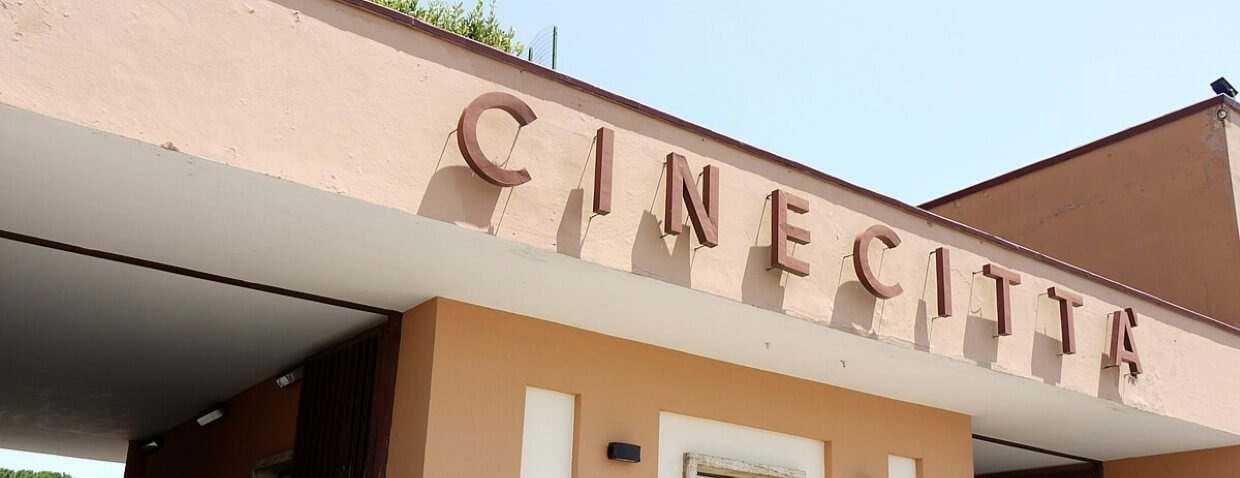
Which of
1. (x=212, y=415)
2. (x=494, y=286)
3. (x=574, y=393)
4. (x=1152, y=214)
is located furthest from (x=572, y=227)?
(x=1152, y=214)

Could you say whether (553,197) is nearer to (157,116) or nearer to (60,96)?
(157,116)

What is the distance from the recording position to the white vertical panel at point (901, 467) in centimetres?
886

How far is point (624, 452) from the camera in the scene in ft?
23.0

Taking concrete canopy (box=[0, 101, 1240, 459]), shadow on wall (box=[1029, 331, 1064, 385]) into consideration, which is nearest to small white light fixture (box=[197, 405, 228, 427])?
concrete canopy (box=[0, 101, 1240, 459])

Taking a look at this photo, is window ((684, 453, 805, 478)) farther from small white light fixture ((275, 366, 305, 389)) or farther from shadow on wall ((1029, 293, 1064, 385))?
small white light fixture ((275, 366, 305, 389))

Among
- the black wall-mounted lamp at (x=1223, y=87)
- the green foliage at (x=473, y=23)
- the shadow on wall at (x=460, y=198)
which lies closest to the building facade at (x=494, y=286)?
the shadow on wall at (x=460, y=198)

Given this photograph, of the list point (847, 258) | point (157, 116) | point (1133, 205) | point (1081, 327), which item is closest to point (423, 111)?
point (157, 116)

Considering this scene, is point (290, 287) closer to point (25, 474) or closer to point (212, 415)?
point (212, 415)

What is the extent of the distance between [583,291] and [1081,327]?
443cm

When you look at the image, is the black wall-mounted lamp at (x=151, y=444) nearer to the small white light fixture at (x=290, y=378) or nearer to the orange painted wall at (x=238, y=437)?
the orange painted wall at (x=238, y=437)

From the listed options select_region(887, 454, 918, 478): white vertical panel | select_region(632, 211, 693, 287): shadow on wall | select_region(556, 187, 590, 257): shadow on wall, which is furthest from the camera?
select_region(887, 454, 918, 478): white vertical panel

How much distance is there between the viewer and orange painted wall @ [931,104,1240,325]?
10922 millimetres

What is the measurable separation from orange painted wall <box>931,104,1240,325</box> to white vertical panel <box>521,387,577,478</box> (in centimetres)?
734

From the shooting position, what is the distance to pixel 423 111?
5305 millimetres
